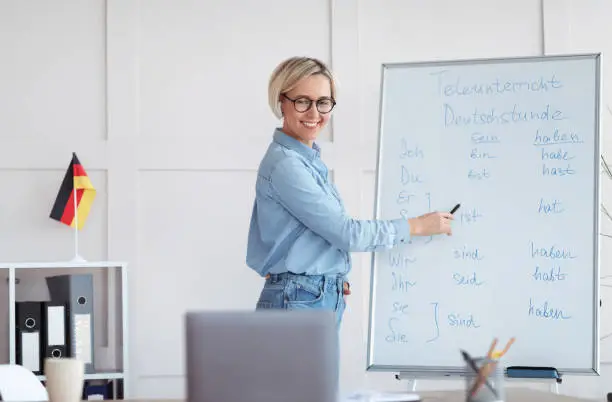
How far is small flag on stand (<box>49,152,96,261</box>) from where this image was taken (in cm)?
382

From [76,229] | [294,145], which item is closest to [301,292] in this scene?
[294,145]

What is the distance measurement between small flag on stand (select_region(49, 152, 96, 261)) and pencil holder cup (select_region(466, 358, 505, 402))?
241 centimetres

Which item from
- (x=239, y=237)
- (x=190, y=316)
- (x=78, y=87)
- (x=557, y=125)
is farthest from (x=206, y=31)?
(x=190, y=316)

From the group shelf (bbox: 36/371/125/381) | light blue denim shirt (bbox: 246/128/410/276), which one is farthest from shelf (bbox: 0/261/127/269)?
light blue denim shirt (bbox: 246/128/410/276)

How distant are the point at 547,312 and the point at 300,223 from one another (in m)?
0.87

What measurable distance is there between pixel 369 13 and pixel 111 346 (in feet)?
6.01

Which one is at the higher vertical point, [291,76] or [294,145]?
[291,76]

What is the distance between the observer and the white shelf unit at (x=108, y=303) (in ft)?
12.3

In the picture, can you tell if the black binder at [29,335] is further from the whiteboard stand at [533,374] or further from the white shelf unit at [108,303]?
the whiteboard stand at [533,374]

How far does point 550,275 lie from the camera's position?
301cm

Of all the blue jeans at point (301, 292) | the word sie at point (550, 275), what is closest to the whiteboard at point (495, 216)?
the word sie at point (550, 275)

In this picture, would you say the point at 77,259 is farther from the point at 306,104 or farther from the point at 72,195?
the point at 306,104

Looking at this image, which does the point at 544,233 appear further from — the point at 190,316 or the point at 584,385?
the point at 190,316

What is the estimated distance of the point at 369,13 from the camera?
4.19 metres
